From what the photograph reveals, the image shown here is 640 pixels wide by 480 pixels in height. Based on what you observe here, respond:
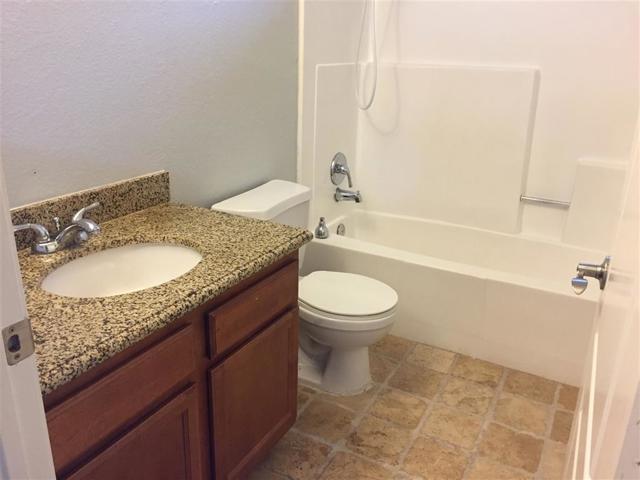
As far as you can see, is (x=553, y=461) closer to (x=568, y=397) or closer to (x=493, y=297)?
(x=568, y=397)

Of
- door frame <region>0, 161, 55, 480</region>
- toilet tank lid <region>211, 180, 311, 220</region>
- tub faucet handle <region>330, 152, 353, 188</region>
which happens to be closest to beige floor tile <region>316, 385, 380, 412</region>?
toilet tank lid <region>211, 180, 311, 220</region>

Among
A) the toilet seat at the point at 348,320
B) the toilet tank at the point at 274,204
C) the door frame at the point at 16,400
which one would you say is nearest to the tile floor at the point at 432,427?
the toilet seat at the point at 348,320

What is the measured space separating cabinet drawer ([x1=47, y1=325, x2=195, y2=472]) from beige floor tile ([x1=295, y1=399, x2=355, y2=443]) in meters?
0.89

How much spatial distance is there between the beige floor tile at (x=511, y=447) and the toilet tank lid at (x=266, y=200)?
1.14m

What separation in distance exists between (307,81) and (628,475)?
2.25 meters

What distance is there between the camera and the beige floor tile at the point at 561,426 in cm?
208

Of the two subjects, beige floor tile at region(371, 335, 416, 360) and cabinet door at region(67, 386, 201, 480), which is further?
beige floor tile at region(371, 335, 416, 360)

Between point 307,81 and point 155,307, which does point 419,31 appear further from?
point 155,307

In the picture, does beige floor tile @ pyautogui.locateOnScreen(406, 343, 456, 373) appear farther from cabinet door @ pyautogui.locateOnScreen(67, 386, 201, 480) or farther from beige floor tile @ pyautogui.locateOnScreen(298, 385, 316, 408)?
cabinet door @ pyautogui.locateOnScreen(67, 386, 201, 480)

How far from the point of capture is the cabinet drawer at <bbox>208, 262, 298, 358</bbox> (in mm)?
1414

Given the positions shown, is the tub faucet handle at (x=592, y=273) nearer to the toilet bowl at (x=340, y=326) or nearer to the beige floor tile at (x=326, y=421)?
the toilet bowl at (x=340, y=326)

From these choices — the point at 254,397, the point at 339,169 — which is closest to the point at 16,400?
the point at 254,397

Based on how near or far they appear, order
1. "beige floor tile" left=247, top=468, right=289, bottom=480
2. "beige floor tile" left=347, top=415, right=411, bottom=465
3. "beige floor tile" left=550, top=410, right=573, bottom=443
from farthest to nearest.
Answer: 1. "beige floor tile" left=550, top=410, right=573, bottom=443
2. "beige floor tile" left=347, top=415, right=411, bottom=465
3. "beige floor tile" left=247, top=468, right=289, bottom=480

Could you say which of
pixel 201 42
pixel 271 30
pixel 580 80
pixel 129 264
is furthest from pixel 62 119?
pixel 580 80
